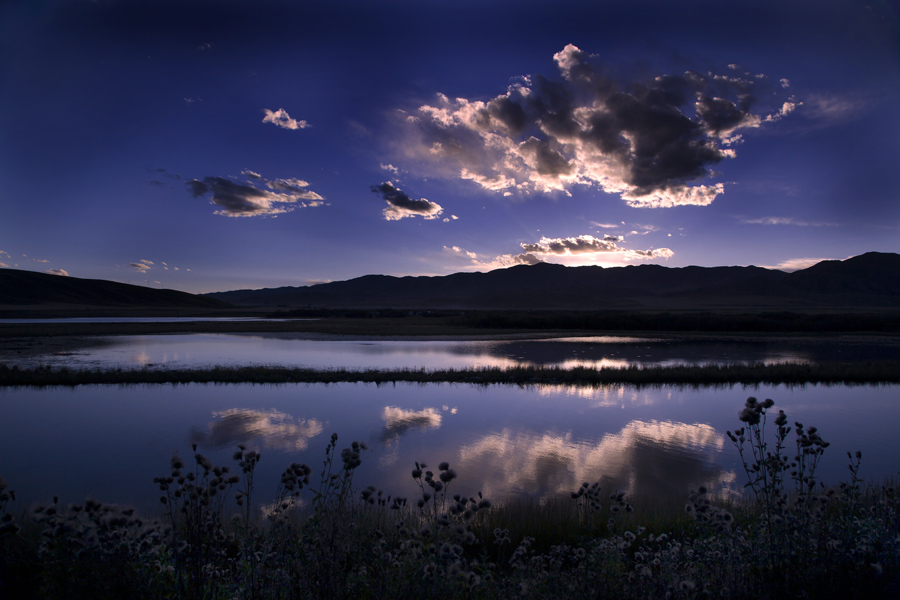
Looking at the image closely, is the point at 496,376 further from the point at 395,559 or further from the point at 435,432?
the point at 395,559

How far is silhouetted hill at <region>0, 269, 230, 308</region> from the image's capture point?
4695 inches

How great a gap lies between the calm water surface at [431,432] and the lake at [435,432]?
46 mm

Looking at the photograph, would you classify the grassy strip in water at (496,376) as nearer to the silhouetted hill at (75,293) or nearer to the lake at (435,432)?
the lake at (435,432)

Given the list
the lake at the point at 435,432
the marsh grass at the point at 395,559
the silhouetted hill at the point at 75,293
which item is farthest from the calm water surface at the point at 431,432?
the silhouetted hill at the point at 75,293

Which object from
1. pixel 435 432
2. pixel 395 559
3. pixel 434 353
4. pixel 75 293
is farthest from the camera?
pixel 75 293

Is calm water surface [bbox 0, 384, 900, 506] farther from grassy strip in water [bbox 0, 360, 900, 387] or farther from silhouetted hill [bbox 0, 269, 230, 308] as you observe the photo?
silhouetted hill [bbox 0, 269, 230, 308]

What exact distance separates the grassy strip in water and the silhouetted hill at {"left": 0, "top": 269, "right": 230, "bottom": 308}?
419ft

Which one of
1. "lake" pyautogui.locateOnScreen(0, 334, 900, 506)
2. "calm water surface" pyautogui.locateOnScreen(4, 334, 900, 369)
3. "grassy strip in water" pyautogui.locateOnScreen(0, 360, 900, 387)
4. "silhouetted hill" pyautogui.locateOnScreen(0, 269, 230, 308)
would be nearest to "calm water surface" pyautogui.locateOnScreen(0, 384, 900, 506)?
"lake" pyautogui.locateOnScreen(0, 334, 900, 506)

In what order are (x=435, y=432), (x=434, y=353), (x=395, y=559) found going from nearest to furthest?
(x=395, y=559), (x=435, y=432), (x=434, y=353)

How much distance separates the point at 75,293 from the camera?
13288 centimetres

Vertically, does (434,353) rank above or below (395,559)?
below

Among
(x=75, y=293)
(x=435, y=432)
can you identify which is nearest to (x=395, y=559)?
(x=435, y=432)

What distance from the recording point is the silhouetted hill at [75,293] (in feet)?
391

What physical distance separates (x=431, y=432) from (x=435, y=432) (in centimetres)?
10
